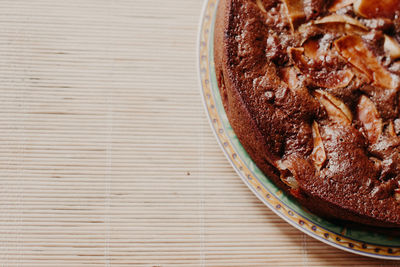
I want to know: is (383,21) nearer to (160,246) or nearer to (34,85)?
(160,246)

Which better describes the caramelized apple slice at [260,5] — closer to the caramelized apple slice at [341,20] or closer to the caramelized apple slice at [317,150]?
the caramelized apple slice at [341,20]

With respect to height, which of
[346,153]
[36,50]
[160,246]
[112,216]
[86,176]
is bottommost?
[160,246]

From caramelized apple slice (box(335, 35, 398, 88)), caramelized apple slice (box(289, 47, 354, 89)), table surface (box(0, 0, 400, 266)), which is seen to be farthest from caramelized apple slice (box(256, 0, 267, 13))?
table surface (box(0, 0, 400, 266))

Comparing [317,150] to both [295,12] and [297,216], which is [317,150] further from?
[295,12]

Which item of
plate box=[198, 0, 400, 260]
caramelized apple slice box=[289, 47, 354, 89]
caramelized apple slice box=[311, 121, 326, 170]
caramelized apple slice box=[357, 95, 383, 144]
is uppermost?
caramelized apple slice box=[289, 47, 354, 89]

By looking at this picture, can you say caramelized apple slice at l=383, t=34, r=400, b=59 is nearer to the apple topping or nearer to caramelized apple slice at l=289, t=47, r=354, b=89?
caramelized apple slice at l=289, t=47, r=354, b=89

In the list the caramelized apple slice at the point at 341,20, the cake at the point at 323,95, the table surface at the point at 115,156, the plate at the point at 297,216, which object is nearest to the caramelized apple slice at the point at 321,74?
the cake at the point at 323,95

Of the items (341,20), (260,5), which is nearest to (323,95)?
(341,20)

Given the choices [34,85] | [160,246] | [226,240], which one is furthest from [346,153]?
[34,85]
